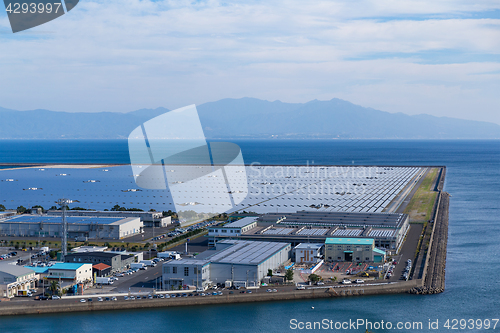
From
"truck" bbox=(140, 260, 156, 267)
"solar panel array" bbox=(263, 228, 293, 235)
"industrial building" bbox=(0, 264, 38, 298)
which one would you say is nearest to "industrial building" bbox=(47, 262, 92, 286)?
"industrial building" bbox=(0, 264, 38, 298)

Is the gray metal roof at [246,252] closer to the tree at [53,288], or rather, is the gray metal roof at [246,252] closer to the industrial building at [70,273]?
the industrial building at [70,273]

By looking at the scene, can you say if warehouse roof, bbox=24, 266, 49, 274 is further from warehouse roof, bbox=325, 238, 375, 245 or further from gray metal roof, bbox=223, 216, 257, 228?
warehouse roof, bbox=325, 238, 375, 245

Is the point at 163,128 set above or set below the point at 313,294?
above

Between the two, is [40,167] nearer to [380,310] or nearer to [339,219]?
[339,219]

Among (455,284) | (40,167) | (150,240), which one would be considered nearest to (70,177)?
(40,167)

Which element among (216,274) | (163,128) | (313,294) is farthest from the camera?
(216,274)

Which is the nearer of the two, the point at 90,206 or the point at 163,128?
the point at 163,128

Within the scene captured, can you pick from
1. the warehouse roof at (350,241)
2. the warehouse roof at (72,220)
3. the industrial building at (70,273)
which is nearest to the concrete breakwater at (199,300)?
the industrial building at (70,273)

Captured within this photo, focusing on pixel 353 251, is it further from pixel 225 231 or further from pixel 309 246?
pixel 225 231
